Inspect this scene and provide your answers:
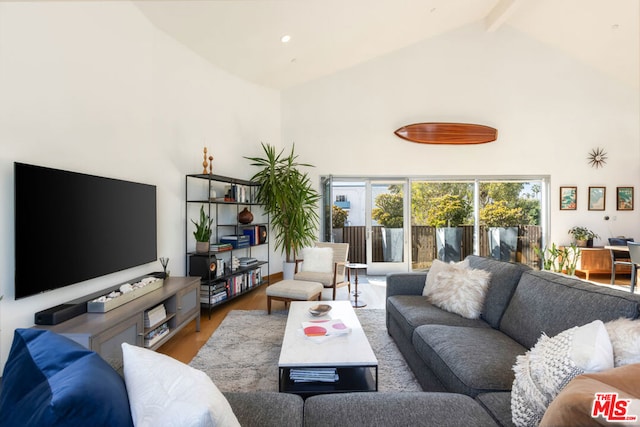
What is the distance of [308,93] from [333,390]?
534cm

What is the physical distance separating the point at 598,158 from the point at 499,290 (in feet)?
18.5

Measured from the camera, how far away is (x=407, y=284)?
10.3 feet

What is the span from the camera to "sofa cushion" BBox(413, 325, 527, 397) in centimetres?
153

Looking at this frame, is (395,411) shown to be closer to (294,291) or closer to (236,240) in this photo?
(294,291)

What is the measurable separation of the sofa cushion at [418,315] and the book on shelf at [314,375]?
28.6 inches

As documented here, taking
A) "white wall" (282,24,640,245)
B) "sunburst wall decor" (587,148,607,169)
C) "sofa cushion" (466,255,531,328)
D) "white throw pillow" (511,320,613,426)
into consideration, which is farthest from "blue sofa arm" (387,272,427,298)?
"sunburst wall decor" (587,148,607,169)

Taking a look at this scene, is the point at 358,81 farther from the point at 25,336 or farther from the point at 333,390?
the point at 25,336

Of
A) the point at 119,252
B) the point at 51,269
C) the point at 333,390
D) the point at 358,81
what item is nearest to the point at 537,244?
the point at 358,81

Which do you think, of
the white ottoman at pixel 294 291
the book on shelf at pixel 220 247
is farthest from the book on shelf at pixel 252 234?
the white ottoman at pixel 294 291

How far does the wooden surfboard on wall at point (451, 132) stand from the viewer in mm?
5949

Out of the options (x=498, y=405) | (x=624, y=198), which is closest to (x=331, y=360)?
(x=498, y=405)

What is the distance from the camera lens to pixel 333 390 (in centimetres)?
186

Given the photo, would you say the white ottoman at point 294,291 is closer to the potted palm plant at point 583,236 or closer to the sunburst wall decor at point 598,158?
the potted palm plant at point 583,236

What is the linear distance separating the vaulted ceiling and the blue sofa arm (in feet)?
11.0
